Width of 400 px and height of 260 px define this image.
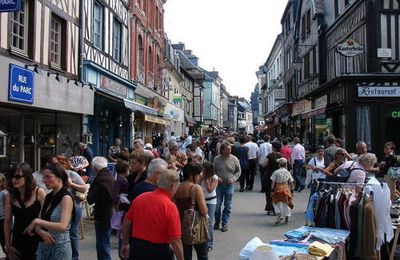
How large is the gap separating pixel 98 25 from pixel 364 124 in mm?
10887

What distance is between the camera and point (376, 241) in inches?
219

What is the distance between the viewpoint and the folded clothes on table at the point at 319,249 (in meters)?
4.44

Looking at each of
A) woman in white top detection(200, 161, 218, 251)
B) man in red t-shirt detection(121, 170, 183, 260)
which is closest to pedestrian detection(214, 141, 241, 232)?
woman in white top detection(200, 161, 218, 251)

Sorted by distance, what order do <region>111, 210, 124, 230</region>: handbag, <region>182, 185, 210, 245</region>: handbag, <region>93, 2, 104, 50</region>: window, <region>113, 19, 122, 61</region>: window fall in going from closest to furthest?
<region>182, 185, 210, 245</region>: handbag, <region>111, 210, 124, 230</region>: handbag, <region>93, 2, 104, 50</region>: window, <region>113, 19, 122, 61</region>: window

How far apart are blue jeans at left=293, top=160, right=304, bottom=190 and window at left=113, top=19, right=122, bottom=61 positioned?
896cm

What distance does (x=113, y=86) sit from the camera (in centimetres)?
1856

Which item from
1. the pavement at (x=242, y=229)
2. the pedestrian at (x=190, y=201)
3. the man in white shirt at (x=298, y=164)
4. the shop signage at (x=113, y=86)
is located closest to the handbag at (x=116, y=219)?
the pavement at (x=242, y=229)

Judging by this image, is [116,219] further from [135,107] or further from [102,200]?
[135,107]

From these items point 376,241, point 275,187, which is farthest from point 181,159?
point 376,241

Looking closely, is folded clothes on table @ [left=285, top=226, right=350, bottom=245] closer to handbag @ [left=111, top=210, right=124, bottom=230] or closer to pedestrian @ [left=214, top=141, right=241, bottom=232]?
handbag @ [left=111, top=210, right=124, bottom=230]

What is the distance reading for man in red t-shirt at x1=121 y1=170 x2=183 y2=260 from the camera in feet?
12.9

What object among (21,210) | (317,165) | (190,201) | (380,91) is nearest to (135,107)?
(317,165)

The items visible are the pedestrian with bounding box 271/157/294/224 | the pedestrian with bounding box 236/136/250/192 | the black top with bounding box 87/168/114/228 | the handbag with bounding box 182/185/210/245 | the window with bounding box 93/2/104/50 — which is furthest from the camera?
the window with bounding box 93/2/104/50

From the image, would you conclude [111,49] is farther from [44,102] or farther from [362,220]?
[362,220]
